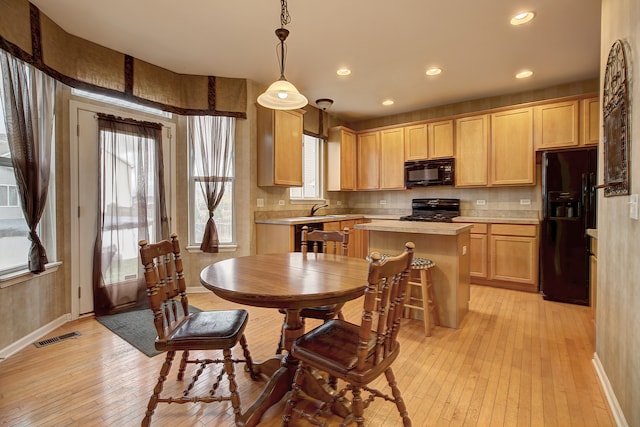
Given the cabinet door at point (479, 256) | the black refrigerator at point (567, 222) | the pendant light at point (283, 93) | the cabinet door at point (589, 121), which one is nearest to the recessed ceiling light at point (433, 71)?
the black refrigerator at point (567, 222)

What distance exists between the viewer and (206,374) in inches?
82.7

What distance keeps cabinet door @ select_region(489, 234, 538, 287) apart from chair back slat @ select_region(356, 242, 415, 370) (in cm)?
327

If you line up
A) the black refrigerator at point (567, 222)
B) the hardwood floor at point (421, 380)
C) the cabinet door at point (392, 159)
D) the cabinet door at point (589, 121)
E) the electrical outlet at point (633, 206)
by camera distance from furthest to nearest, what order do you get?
the cabinet door at point (392, 159)
the cabinet door at point (589, 121)
the black refrigerator at point (567, 222)
the hardwood floor at point (421, 380)
the electrical outlet at point (633, 206)

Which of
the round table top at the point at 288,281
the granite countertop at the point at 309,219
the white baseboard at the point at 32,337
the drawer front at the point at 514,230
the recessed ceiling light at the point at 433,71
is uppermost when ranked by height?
the recessed ceiling light at the point at 433,71

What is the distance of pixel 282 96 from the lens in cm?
235

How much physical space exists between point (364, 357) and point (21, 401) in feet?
6.77

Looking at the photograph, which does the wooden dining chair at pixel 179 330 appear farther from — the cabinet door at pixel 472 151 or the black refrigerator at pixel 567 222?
the cabinet door at pixel 472 151

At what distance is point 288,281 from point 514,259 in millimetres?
3579

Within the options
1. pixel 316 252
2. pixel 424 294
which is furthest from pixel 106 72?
pixel 424 294

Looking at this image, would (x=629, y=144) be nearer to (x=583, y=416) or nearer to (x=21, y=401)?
(x=583, y=416)

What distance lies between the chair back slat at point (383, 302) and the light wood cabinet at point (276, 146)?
9.55ft

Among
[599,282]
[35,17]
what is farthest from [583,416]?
[35,17]

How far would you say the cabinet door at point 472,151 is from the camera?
443cm

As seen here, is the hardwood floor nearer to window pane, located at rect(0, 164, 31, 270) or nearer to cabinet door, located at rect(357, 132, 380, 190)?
window pane, located at rect(0, 164, 31, 270)
